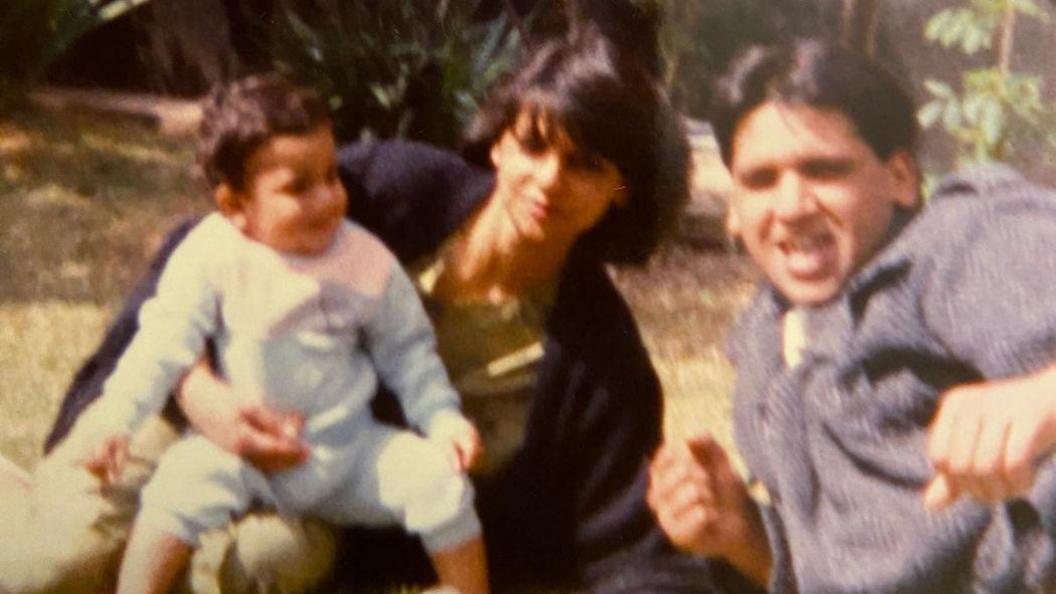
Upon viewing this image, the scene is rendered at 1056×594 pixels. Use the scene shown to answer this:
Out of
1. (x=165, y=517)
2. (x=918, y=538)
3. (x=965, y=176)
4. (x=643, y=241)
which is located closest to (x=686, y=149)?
(x=643, y=241)

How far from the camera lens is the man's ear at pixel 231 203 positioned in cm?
80

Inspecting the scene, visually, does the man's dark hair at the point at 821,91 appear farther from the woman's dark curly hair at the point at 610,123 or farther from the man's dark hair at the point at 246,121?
the man's dark hair at the point at 246,121

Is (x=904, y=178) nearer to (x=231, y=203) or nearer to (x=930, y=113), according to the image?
(x=930, y=113)

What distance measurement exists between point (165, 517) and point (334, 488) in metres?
0.11

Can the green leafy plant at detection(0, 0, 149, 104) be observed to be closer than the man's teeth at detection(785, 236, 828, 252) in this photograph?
No

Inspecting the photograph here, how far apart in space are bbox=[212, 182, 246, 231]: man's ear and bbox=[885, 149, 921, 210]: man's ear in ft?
1.33

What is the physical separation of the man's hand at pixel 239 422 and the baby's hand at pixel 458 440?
0.09 meters

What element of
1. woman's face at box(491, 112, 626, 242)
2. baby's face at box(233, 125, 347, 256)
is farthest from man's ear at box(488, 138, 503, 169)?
baby's face at box(233, 125, 347, 256)

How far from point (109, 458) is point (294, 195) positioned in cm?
22

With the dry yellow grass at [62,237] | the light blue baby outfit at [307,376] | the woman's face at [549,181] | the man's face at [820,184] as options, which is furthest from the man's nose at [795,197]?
the dry yellow grass at [62,237]

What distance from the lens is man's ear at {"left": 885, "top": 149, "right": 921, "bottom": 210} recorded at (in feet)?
2.55

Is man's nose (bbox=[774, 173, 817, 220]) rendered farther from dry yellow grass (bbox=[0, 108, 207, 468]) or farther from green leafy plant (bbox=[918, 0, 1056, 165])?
dry yellow grass (bbox=[0, 108, 207, 468])

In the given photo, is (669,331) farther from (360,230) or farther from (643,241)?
(360,230)

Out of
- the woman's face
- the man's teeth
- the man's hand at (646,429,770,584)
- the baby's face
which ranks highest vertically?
the baby's face
